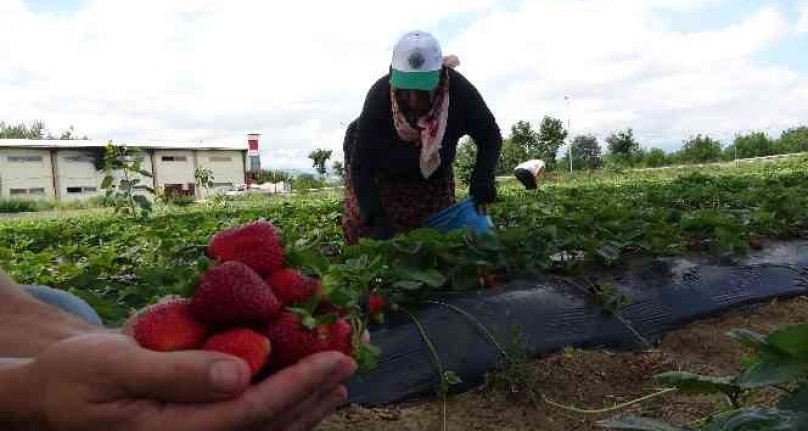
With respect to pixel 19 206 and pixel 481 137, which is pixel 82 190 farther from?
pixel 481 137

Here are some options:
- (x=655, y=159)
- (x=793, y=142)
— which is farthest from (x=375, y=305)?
(x=793, y=142)

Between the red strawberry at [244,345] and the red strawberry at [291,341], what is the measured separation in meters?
0.03

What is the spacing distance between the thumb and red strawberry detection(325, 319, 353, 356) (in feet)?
0.92

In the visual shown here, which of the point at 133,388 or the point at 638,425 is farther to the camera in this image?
the point at 638,425

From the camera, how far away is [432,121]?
3871mm

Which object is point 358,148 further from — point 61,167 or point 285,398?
point 61,167

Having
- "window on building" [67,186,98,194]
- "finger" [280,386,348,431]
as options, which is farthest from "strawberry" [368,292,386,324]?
"window on building" [67,186,98,194]

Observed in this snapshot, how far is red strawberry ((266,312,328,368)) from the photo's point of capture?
42.9 inches

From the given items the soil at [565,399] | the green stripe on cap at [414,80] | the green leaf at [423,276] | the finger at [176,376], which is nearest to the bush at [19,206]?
the green stripe on cap at [414,80]

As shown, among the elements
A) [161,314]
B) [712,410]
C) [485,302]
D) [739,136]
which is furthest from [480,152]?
[739,136]

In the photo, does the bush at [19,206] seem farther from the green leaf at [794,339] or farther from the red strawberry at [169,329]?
the green leaf at [794,339]

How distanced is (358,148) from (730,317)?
6.84 ft

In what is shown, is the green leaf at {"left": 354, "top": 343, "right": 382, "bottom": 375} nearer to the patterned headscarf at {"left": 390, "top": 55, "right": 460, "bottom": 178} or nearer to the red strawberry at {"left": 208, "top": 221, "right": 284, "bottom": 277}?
the red strawberry at {"left": 208, "top": 221, "right": 284, "bottom": 277}

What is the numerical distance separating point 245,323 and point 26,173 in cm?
4020
